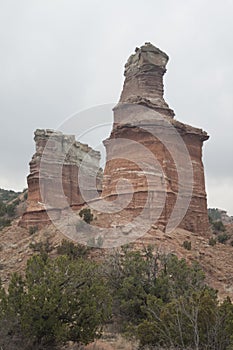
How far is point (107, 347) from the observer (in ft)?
38.8

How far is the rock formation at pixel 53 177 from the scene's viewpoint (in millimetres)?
40031

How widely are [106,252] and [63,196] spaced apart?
20.9 metres

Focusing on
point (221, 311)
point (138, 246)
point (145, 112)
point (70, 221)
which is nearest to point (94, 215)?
point (70, 221)

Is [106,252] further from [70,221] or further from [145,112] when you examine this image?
[145,112]

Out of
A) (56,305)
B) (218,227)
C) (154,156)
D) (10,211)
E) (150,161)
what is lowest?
(56,305)

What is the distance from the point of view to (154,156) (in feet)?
101

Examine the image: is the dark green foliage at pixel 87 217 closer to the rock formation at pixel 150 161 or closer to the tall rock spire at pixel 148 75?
the rock formation at pixel 150 161

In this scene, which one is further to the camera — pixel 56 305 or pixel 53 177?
pixel 53 177

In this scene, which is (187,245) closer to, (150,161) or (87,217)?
(87,217)

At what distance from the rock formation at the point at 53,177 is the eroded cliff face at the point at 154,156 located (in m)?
10.1

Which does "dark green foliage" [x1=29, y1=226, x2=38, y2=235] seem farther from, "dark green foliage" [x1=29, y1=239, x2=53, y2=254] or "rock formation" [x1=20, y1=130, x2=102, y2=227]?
"dark green foliage" [x1=29, y1=239, x2=53, y2=254]

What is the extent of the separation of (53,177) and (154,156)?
52.9 ft

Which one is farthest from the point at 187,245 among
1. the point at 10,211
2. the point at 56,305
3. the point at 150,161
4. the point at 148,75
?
the point at 10,211

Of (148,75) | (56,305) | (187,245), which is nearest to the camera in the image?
(56,305)
